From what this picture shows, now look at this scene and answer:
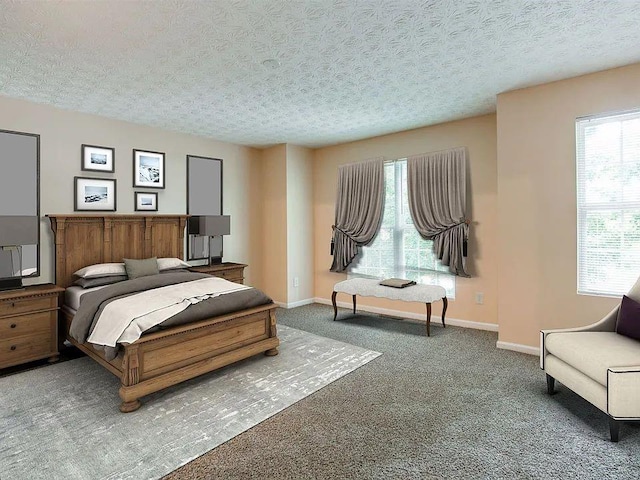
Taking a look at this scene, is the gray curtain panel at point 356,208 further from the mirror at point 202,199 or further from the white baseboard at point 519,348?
the white baseboard at point 519,348

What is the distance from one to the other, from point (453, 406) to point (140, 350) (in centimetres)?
228

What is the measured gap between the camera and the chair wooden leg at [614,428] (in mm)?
2135

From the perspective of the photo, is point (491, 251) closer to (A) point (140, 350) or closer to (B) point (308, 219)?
(B) point (308, 219)

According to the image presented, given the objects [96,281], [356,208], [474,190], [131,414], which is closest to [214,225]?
[96,281]

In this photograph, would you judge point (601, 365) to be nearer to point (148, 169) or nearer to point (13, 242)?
point (13, 242)

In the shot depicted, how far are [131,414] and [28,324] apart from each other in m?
1.69

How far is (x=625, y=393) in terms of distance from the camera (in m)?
2.08

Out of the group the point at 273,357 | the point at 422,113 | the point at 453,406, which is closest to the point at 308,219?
the point at 422,113

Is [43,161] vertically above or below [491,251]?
above

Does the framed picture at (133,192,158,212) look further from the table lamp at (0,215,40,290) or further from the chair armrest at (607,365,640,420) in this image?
the chair armrest at (607,365,640,420)

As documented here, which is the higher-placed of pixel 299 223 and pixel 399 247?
pixel 299 223

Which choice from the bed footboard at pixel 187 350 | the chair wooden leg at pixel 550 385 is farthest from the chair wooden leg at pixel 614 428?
the bed footboard at pixel 187 350

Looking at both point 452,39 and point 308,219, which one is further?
point 308,219

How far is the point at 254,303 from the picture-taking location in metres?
3.49
